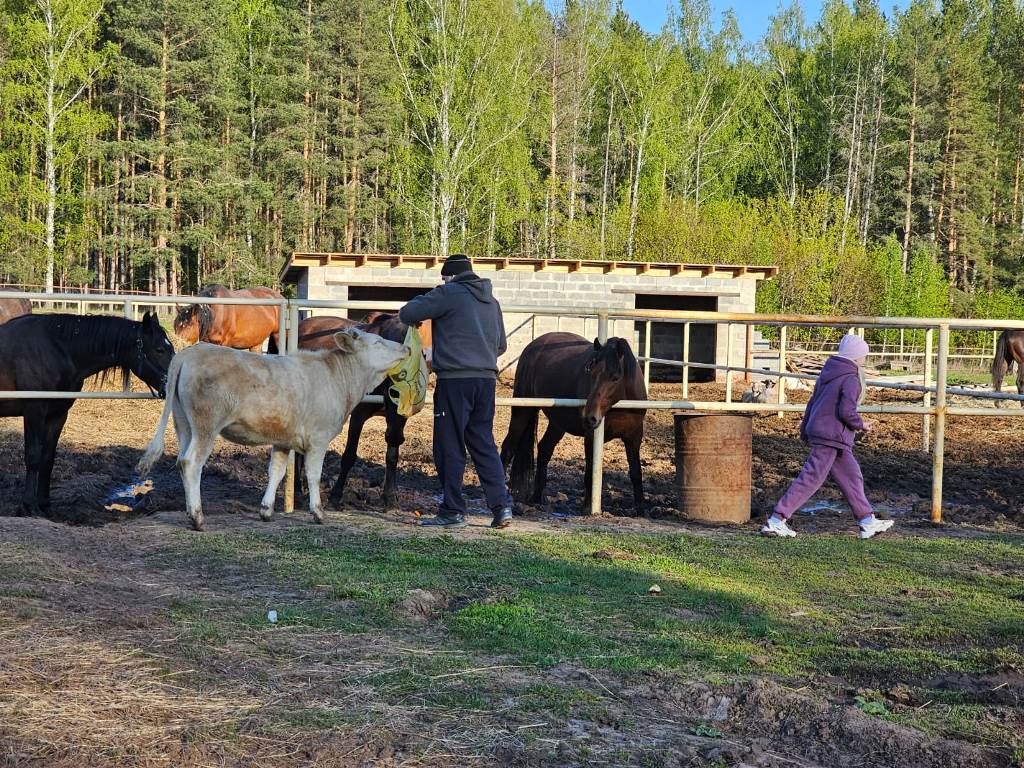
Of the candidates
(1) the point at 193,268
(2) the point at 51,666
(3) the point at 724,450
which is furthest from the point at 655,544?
(1) the point at 193,268

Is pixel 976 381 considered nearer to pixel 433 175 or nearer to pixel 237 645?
pixel 433 175

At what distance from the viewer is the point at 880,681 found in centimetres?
409

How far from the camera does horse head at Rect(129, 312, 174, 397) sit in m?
8.16

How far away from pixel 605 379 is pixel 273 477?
107 inches

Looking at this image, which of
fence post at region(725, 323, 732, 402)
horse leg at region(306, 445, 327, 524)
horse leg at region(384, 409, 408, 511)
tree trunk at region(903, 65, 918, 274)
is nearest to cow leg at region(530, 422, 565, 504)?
horse leg at region(384, 409, 408, 511)

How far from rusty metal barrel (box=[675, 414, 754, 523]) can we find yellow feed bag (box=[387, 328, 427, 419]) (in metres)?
2.23

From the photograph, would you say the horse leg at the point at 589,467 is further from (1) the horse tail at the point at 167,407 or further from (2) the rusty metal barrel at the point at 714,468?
(1) the horse tail at the point at 167,407

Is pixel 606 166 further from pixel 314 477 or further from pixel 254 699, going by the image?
pixel 254 699

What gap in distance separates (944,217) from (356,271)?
137 ft

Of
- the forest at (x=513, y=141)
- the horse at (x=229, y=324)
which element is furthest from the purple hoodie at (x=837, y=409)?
the forest at (x=513, y=141)

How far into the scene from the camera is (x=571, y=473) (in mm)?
11305

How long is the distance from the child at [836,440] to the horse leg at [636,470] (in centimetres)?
148

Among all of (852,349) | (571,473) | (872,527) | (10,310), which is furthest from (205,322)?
(872,527)

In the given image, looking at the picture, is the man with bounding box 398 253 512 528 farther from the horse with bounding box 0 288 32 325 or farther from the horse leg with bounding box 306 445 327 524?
the horse with bounding box 0 288 32 325
